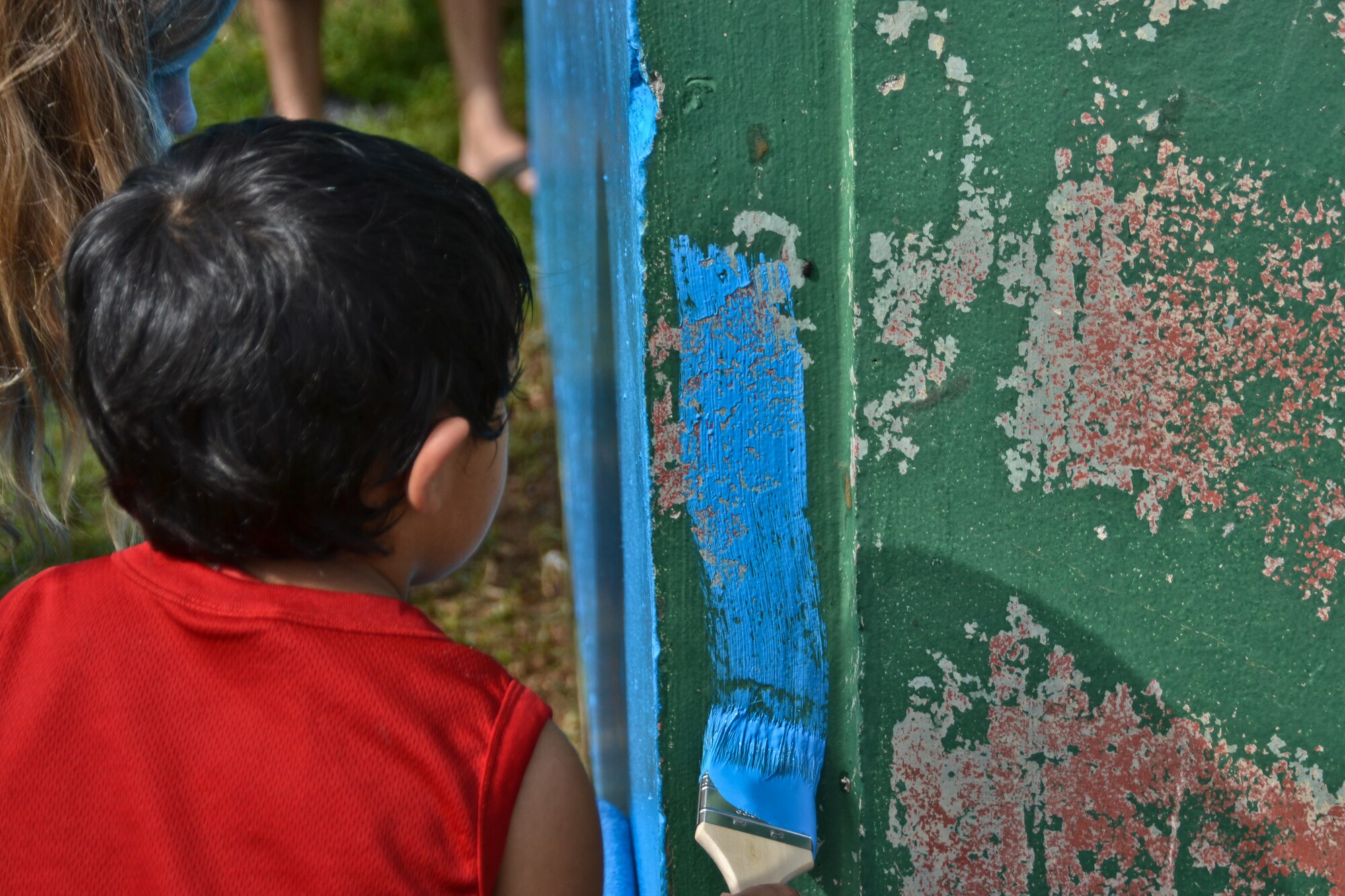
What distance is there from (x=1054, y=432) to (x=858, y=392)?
0.63ft

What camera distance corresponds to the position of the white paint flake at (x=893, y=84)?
109cm

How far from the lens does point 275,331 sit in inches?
36.7

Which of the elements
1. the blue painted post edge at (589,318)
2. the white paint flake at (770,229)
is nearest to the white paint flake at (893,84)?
the white paint flake at (770,229)

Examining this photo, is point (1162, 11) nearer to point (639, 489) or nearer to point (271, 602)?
point (639, 489)

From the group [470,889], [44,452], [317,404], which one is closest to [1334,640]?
[470,889]

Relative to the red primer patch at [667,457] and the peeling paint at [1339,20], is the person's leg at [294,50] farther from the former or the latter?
the peeling paint at [1339,20]

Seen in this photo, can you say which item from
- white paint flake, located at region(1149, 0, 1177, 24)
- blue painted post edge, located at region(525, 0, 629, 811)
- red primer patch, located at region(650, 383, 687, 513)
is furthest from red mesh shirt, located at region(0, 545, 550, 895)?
white paint flake, located at region(1149, 0, 1177, 24)

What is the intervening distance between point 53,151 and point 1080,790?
4.80 ft

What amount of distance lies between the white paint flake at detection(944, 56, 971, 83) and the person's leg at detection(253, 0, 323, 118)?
116 inches

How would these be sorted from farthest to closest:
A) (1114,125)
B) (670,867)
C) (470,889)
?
(670,867), (1114,125), (470,889)

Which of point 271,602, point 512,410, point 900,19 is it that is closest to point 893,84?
point 900,19

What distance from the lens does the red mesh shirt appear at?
93cm

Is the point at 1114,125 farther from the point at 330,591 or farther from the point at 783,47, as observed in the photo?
the point at 330,591

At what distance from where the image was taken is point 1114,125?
1.08 meters
